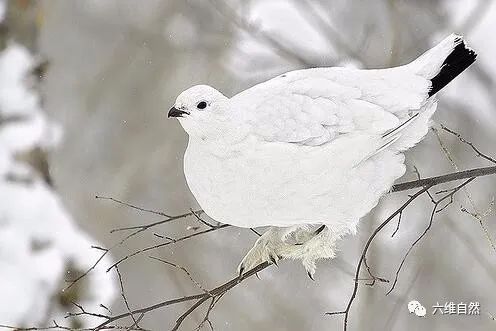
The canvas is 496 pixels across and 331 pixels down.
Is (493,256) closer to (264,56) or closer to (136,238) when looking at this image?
(264,56)

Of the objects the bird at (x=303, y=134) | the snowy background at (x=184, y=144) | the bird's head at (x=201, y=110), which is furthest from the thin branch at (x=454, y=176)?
the snowy background at (x=184, y=144)

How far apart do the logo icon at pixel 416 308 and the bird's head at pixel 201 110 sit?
1.79 ft

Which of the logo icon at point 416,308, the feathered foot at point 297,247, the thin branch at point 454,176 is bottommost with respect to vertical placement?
the thin branch at point 454,176

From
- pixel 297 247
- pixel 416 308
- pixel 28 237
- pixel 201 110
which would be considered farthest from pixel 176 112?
pixel 416 308

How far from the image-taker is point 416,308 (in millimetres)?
947

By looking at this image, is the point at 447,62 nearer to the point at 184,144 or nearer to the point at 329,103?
the point at 329,103

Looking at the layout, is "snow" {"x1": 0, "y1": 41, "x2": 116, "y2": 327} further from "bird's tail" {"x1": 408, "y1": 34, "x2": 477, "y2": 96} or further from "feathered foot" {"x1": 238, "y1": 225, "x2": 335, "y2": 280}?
"bird's tail" {"x1": 408, "y1": 34, "x2": 477, "y2": 96}

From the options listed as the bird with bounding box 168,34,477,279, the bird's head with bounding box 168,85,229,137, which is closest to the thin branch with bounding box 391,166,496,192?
the bird with bounding box 168,34,477,279

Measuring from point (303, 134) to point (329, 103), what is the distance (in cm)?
3

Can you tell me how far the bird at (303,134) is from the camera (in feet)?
1.63

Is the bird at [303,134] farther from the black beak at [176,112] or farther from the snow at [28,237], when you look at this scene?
the snow at [28,237]

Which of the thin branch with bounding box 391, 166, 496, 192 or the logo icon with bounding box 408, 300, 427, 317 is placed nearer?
the thin branch with bounding box 391, 166, 496, 192

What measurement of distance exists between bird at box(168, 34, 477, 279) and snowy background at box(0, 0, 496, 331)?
16.2 inches

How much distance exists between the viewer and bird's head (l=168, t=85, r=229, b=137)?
482mm
